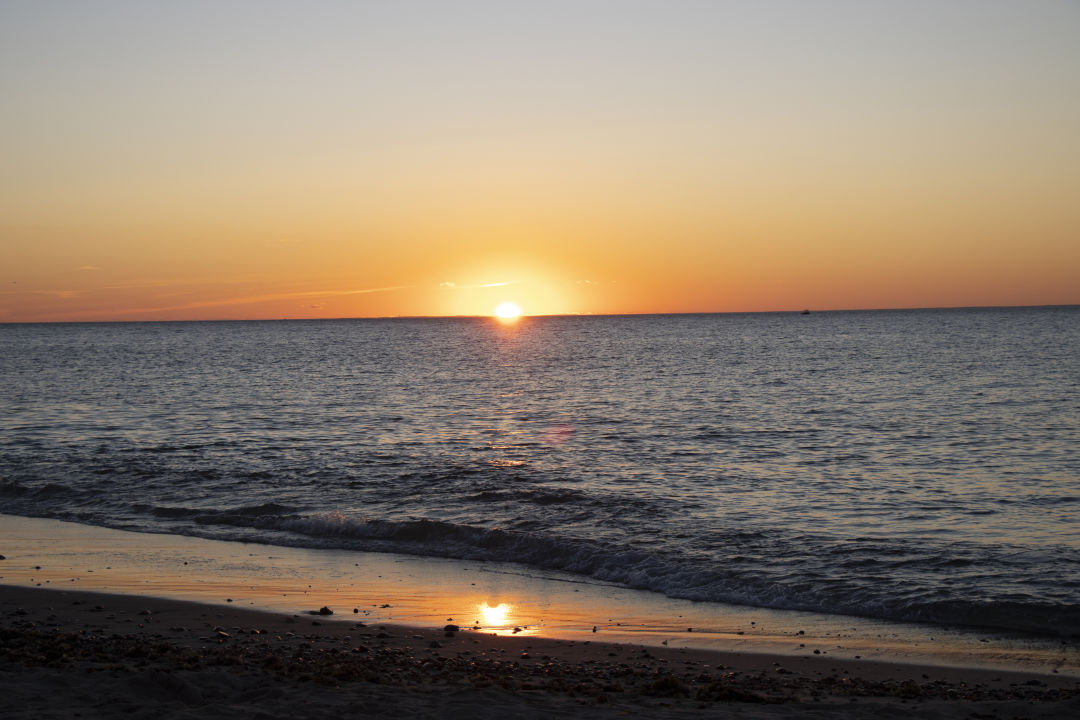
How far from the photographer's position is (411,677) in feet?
29.4

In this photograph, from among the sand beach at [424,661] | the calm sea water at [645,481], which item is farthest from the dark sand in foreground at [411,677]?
the calm sea water at [645,481]

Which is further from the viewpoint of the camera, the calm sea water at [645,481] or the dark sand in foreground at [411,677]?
the calm sea water at [645,481]

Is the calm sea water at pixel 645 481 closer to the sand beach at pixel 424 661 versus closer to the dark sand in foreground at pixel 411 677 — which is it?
the sand beach at pixel 424 661

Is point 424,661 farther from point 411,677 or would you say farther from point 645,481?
point 645,481

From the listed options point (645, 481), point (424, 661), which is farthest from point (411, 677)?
point (645, 481)

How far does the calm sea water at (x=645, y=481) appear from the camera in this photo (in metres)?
14.1

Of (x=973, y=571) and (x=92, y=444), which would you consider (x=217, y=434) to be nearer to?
(x=92, y=444)

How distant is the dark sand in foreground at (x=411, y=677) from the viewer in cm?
795

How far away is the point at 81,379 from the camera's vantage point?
197 ft

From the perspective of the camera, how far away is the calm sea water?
14148mm

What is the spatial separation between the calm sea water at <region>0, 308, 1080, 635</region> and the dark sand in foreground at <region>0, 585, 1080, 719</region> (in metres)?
3.27

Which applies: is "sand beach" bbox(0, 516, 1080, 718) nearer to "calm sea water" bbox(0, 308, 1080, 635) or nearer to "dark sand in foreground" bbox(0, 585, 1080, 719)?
"dark sand in foreground" bbox(0, 585, 1080, 719)

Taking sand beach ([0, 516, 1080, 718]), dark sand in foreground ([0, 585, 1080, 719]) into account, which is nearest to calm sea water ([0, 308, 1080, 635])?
sand beach ([0, 516, 1080, 718])

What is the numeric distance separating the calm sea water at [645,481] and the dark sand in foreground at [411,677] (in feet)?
10.7
